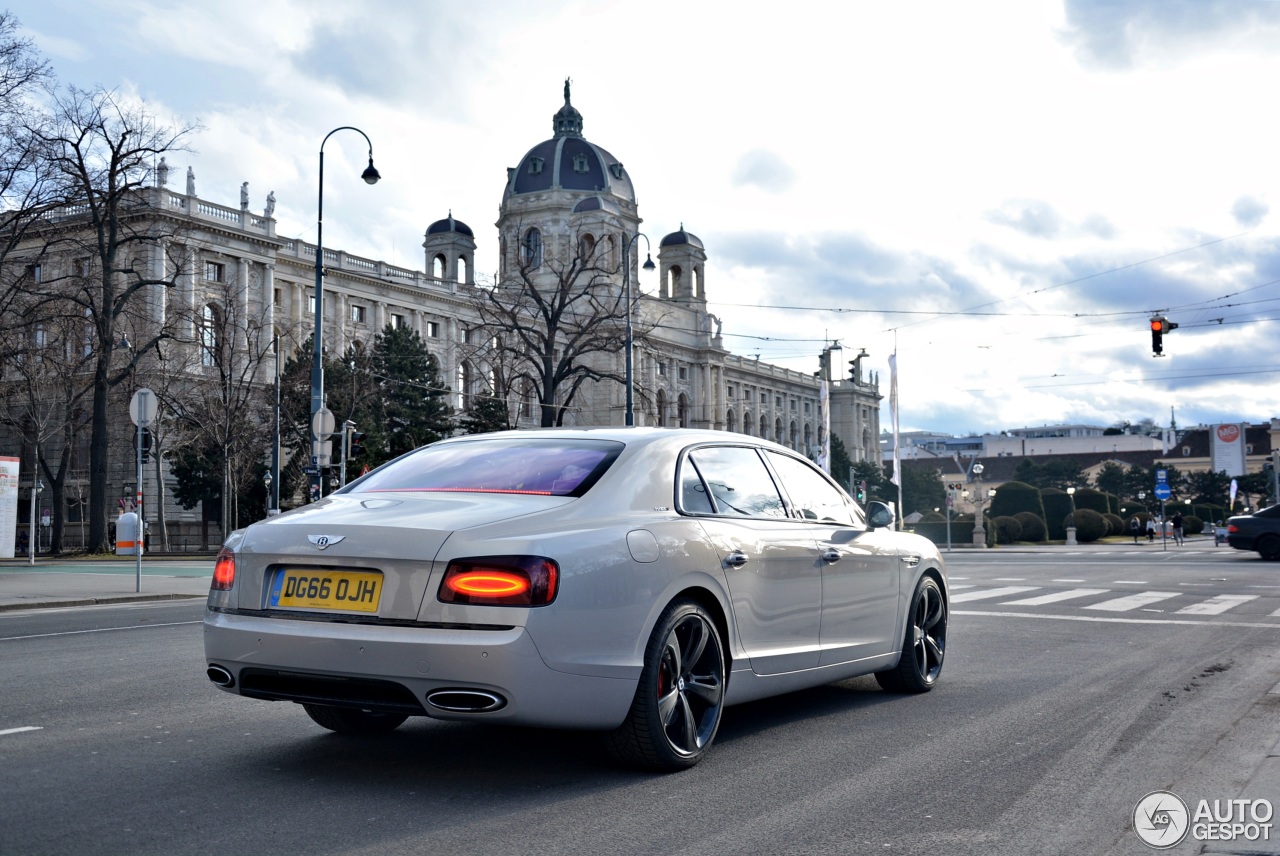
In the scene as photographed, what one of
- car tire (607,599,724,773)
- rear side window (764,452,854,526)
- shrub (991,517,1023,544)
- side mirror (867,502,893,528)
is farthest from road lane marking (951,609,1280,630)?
shrub (991,517,1023,544)

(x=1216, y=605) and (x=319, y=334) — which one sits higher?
(x=319, y=334)

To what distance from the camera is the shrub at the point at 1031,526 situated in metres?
59.2

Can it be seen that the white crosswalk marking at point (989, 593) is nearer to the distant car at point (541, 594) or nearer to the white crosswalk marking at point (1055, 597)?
the white crosswalk marking at point (1055, 597)

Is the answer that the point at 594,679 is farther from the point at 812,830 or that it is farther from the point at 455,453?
the point at 455,453

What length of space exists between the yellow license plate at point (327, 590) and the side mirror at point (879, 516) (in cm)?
332

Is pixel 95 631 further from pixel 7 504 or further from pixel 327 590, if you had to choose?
pixel 7 504

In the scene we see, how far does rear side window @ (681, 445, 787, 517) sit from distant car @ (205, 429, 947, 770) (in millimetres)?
13

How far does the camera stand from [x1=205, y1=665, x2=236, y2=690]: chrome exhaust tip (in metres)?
5.07

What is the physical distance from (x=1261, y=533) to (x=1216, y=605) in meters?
18.6

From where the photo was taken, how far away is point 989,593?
A: 17.9 meters

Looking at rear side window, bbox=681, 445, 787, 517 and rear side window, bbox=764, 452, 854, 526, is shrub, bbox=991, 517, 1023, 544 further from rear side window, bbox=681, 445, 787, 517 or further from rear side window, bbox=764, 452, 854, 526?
rear side window, bbox=681, 445, 787, 517

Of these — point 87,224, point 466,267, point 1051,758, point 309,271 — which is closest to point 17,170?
point 87,224

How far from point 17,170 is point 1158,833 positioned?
110 ft

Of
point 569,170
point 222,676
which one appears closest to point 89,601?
point 222,676
